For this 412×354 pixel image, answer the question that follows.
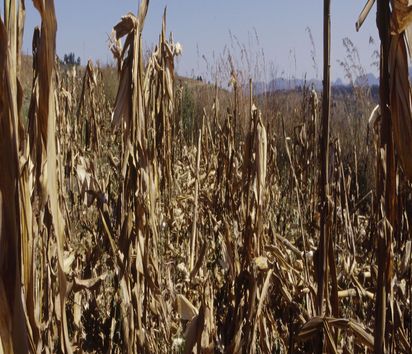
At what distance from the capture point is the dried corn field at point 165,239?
530 mm

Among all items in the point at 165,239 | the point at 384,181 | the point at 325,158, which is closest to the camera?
the point at 384,181

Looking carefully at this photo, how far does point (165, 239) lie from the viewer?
1.90 metres

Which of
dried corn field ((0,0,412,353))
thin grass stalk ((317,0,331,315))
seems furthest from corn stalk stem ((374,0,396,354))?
thin grass stalk ((317,0,331,315))

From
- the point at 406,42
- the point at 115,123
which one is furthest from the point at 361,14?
the point at 115,123

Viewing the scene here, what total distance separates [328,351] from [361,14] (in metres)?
0.71

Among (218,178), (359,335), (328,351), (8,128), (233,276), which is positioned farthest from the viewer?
(218,178)

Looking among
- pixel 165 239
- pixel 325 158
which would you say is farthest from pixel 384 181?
pixel 165 239

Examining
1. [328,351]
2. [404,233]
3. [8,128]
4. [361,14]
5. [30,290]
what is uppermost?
[361,14]

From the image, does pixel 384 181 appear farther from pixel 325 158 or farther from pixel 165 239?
pixel 165 239

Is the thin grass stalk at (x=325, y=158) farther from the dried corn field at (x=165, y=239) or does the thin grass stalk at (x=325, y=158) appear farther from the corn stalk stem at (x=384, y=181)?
the corn stalk stem at (x=384, y=181)

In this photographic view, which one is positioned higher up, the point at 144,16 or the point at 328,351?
the point at 144,16

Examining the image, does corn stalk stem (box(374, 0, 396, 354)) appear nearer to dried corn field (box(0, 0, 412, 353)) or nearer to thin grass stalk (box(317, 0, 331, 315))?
dried corn field (box(0, 0, 412, 353))

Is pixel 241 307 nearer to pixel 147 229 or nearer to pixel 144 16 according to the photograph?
pixel 147 229

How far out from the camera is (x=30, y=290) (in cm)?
53
